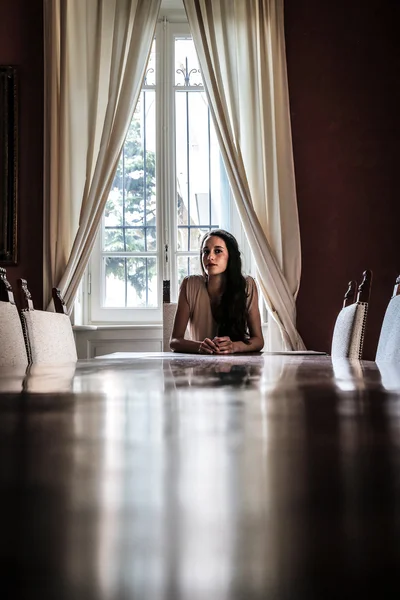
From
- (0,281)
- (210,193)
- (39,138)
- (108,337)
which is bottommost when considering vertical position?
(108,337)

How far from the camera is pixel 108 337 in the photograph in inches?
153

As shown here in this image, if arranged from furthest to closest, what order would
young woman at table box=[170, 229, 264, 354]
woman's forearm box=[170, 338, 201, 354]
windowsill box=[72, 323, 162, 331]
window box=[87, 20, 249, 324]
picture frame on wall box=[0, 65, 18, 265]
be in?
window box=[87, 20, 249, 324]
picture frame on wall box=[0, 65, 18, 265]
windowsill box=[72, 323, 162, 331]
young woman at table box=[170, 229, 264, 354]
woman's forearm box=[170, 338, 201, 354]

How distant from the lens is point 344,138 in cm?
405

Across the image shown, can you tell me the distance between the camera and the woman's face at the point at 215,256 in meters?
3.20

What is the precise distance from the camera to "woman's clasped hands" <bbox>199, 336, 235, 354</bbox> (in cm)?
264

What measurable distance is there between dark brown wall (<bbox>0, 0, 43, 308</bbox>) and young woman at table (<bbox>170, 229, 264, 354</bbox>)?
129cm

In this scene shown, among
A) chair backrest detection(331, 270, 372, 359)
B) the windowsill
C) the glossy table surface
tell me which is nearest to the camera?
the glossy table surface

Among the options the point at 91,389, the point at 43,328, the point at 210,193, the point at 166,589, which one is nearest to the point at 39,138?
the point at 210,193

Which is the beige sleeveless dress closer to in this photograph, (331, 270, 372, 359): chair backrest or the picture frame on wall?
(331, 270, 372, 359): chair backrest

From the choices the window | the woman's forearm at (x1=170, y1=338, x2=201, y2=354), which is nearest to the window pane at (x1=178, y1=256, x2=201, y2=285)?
the window

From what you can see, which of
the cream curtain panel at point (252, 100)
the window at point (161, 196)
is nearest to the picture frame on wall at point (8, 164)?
the window at point (161, 196)

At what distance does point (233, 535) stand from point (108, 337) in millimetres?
3849

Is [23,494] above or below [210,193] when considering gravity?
below

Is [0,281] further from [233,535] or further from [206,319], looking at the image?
[233,535]
